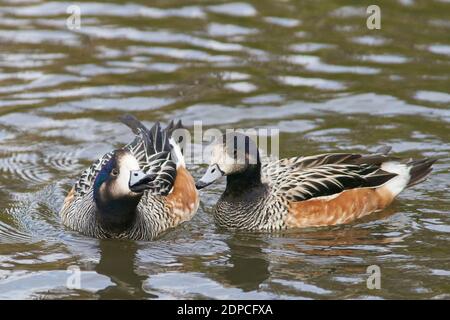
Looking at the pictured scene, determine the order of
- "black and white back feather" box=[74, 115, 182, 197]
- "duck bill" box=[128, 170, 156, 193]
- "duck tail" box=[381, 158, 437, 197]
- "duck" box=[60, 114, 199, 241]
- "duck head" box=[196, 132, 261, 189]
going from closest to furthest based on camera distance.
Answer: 1. "duck bill" box=[128, 170, 156, 193]
2. "duck" box=[60, 114, 199, 241]
3. "duck head" box=[196, 132, 261, 189]
4. "black and white back feather" box=[74, 115, 182, 197]
5. "duck tail" box=[381, 158, 437, 197]

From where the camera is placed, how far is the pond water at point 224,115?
9117 mm

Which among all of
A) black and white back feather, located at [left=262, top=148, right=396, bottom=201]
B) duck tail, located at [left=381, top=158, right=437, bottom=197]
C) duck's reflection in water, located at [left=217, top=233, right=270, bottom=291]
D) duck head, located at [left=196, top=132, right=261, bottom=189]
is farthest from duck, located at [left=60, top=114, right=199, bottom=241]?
duck tail, located at [left=381, top=158, right=437, bottom=197]

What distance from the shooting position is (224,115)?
13.0 m

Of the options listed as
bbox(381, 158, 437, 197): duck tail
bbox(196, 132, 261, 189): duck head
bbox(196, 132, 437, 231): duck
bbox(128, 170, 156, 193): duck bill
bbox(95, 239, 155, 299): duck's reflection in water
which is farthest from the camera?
bbox(381, 158, 437, 197): duck tail

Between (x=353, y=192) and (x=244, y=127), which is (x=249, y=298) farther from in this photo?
(x=244, y=127)

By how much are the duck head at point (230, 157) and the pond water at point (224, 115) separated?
1.99 feet

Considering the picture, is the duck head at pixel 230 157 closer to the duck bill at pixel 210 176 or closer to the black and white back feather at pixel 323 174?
the duck bill at pixel 210 176

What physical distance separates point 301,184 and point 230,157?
37.4 inches

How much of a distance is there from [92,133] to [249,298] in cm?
461

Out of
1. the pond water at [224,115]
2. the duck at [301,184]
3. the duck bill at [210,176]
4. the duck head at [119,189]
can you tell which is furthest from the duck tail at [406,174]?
the duck head at [119,189]

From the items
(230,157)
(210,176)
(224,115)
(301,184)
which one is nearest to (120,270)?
(210,176)

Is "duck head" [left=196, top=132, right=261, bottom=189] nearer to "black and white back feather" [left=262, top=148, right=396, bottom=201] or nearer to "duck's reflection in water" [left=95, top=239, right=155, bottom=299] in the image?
"black and white back feather" [left=262, top=148, right=396, bottom=201]

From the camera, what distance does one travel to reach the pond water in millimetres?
9117
